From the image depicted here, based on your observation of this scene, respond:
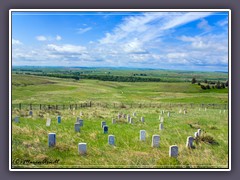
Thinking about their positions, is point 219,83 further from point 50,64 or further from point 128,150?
point 50,64

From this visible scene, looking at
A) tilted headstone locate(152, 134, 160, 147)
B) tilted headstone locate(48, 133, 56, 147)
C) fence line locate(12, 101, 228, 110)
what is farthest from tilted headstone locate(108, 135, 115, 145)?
tilted headstone locate(48, 133, 56, 147)

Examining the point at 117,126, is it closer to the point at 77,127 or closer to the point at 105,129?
the point at 105,129

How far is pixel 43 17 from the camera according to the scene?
8883mm

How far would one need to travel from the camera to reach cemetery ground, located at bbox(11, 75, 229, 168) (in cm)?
871

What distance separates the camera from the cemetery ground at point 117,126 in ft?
28.6

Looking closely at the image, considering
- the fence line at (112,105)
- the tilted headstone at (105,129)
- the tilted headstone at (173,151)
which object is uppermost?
the fence line at (112,105)

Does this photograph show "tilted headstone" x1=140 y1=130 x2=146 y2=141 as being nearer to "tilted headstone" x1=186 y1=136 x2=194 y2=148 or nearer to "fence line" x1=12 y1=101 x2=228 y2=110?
"fence line" x1=12 y1=101 x2=228 y2=110

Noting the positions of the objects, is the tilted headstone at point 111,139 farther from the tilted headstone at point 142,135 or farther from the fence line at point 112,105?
the fence line at point 112,105

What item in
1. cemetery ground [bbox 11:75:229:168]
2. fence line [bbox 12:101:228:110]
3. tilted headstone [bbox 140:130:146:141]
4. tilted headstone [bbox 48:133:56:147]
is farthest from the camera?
fence line [bbox 12:101:228:110]

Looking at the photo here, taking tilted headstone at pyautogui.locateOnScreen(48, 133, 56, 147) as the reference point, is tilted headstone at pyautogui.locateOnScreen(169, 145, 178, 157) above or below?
below

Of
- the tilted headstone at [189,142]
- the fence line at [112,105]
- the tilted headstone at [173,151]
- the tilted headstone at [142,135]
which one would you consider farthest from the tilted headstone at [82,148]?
the tilted headstone at [189,142]

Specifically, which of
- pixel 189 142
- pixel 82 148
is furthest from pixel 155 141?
pixel 82 148
